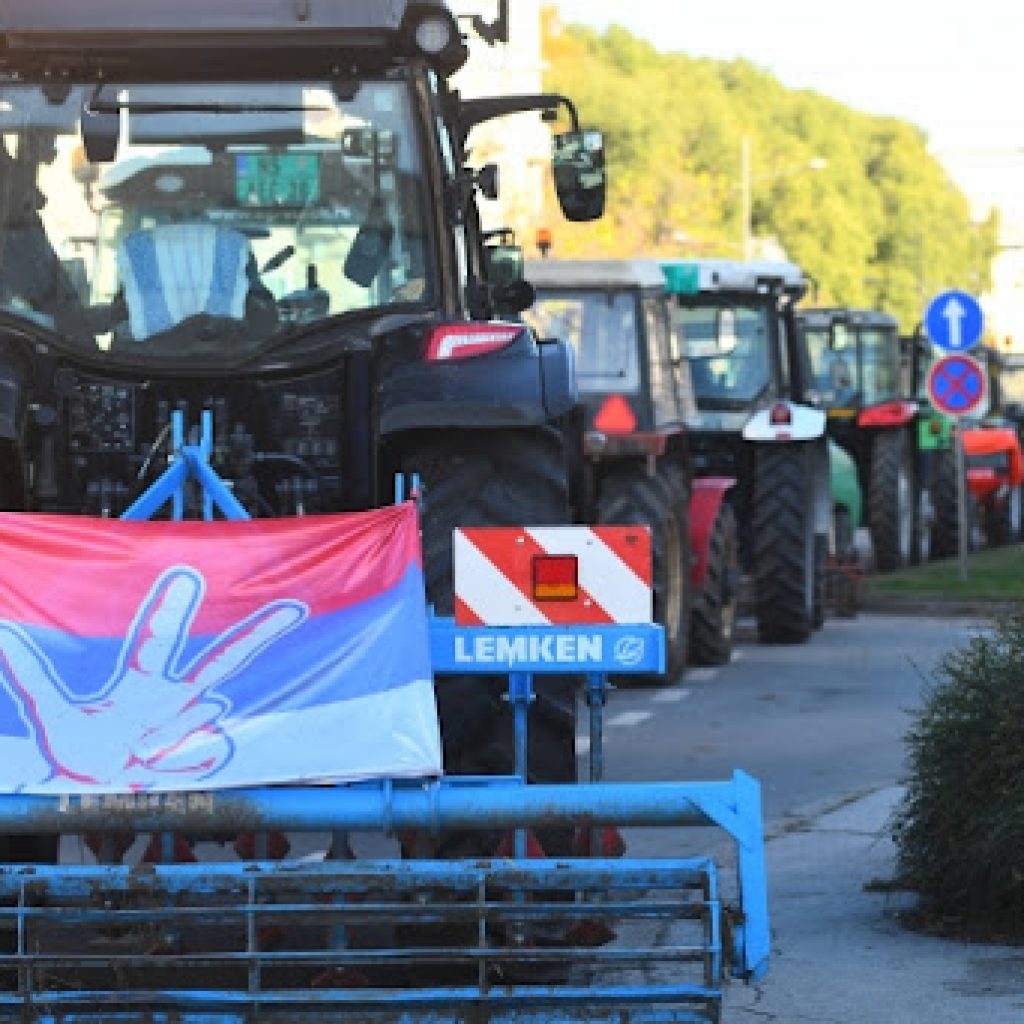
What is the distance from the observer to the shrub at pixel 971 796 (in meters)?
8.78

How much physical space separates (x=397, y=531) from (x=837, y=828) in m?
4.43

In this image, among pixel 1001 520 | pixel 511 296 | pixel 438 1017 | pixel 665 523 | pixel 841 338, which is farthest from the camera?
pixel 1001 520

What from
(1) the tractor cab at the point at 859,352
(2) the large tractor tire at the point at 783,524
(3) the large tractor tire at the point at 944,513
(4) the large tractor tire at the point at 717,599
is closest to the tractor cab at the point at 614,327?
(4) the large tractor tire at the point at 717,599

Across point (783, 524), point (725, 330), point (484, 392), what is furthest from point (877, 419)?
point (484, 392)

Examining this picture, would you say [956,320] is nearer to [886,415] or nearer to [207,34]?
[886,415]

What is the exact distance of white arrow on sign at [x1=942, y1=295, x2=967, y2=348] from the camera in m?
30.6

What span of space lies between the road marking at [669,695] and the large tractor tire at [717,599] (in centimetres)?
150

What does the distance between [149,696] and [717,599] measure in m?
13.9

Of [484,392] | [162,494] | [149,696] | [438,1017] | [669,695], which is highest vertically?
[484,392]

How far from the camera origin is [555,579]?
754cm

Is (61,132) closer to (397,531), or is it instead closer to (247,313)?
(247,313)

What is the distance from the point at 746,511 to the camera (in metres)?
23.5

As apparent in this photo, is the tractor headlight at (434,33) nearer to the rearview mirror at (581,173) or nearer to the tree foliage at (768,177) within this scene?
the rearview mirror at (581,173)

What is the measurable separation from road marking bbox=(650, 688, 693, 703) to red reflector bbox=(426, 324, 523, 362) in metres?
9.53
